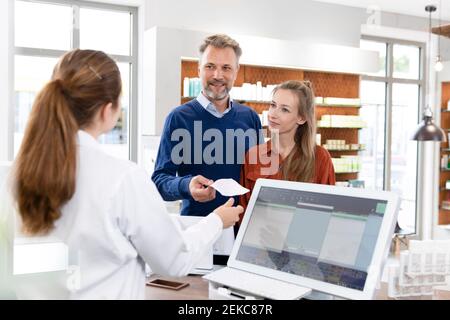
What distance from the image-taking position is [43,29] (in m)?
5.23

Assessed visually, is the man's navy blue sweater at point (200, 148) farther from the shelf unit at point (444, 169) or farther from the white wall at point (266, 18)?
the shelf unit at point (444, 169)

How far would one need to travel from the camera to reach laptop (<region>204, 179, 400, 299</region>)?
1327mm

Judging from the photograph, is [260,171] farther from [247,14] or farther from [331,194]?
[247,14]

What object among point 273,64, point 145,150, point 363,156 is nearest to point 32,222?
point 145,150

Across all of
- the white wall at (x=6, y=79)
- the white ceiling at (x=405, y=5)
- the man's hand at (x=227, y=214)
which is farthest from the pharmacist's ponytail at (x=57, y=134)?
the white ceiling at (x=405, y=5)

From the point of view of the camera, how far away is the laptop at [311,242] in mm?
1327

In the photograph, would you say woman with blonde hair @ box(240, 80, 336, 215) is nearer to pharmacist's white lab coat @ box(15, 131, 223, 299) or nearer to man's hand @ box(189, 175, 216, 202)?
man's hand @ box(189, 175, 216, 202)

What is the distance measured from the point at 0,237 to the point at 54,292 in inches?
11.5

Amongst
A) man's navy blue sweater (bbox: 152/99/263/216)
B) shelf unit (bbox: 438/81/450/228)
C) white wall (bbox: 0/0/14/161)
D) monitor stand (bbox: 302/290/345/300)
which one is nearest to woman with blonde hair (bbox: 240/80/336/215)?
man's navy blue sweater (bbox: 152/99/263/216)

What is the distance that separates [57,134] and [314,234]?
75cm

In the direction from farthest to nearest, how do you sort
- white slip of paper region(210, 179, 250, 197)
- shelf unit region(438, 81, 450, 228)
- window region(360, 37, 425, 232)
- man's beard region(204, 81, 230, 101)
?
window region(360, 37, 425, 232) < shelf unit region(438, 81, 450, 228) < man's beard region(204, 81, 230, 101) < white slip of paper region(210, 179, 250, 197)

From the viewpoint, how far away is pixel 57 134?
1138mm

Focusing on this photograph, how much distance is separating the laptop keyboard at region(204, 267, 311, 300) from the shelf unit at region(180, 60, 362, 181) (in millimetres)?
4508

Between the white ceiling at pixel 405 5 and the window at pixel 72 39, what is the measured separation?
111 inches
